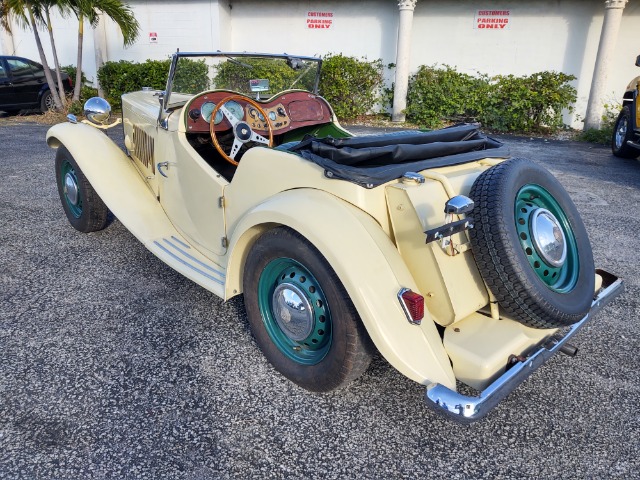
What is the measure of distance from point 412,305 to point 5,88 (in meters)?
12.6

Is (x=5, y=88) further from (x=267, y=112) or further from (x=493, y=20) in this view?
(x=493, y=20)

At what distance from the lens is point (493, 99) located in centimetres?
1105

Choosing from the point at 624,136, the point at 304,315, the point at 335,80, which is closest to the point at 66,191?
the point at 304,315

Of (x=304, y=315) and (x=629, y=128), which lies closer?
(x=304, y=315)

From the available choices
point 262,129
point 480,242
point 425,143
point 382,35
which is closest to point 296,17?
point 382,35

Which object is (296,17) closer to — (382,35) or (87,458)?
(382,35)

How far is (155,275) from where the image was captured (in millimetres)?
3570

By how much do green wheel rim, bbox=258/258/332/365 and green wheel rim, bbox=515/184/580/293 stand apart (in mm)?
933

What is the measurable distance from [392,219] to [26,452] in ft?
5.92

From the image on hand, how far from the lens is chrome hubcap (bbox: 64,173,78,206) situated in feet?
13.5

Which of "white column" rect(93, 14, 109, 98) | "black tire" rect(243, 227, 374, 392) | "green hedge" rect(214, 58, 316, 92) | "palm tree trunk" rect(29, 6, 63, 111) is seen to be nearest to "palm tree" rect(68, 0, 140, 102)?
"palm tree trunk" rect(29, 6, 63, 111)

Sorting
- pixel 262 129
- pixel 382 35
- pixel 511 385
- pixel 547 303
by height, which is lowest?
pixel 511 385

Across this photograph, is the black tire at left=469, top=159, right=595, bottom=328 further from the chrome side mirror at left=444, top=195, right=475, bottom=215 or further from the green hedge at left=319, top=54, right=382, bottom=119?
the green hedge at left=319, top=54, right=382, bottom=119

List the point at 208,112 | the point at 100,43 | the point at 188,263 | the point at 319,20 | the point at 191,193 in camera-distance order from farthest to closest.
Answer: the point at 100,43, the point at 319,20, the point at 208,112, the point at 191,193, the point at 188,263
